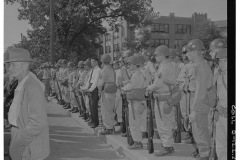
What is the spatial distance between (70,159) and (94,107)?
6.93 feet

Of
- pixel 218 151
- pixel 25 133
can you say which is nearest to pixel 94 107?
pixel 218 151

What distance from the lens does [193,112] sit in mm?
4340

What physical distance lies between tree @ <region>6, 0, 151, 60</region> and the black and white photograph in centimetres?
2

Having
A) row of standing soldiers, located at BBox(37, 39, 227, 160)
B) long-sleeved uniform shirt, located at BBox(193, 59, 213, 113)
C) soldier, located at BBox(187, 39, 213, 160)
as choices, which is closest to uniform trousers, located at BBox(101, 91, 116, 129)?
row of standing soldiers, located at BBox(37, 39, 227, 160)

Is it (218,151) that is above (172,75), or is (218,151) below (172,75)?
below

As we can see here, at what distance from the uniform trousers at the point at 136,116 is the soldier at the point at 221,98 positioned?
4.93 ft

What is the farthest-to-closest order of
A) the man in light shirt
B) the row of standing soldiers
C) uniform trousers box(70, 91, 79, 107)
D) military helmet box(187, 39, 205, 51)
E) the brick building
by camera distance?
uniform trousers box(70, 91, 79, 107), the brick building, military helmet box(187, 39, 205, 51), the row of standing soldiers, the man in light shirt

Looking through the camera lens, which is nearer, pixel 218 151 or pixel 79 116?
Result: pixel 218 151

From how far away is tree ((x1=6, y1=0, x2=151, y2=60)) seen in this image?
5.05 m

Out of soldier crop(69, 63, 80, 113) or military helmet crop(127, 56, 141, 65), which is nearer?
military helmet crop(127, 56, 141, 65)

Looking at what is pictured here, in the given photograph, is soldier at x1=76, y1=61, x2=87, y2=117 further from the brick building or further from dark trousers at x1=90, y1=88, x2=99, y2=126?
dark trousers at x1=90, y1=88, x2=99, y2=126

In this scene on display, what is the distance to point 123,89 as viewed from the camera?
211 inches

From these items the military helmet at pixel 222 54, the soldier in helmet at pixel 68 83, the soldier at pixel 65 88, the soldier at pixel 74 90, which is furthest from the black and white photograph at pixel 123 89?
the soldier at pixel 65 88

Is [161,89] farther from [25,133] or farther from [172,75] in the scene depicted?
[25,133]
